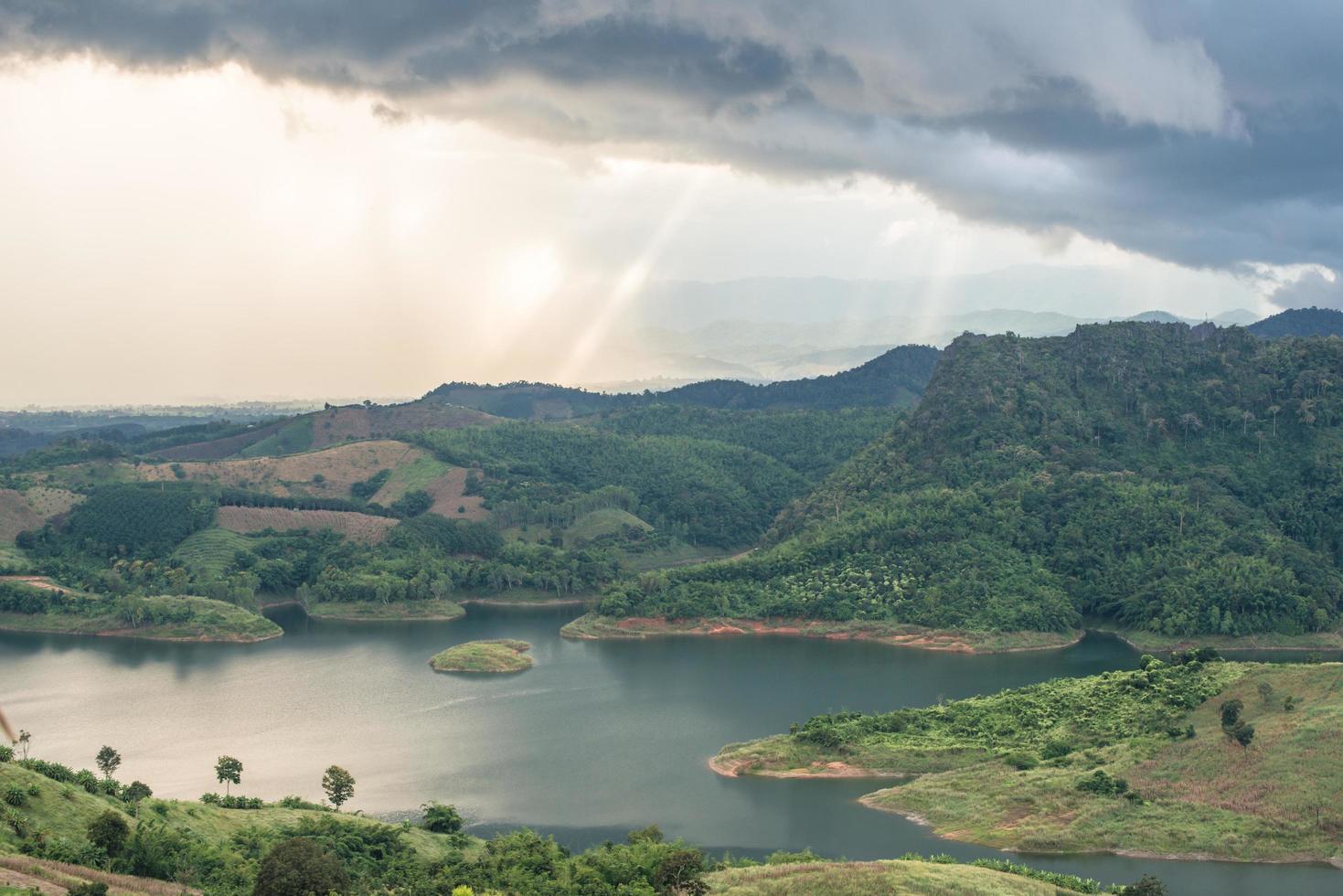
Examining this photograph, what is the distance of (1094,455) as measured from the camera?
437 ft

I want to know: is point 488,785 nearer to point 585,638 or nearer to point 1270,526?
point 585,638

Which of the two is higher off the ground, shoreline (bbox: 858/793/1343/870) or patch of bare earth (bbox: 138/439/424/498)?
patch of bare earth (bbox: 138/439/424/498)

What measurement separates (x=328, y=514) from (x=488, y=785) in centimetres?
9949

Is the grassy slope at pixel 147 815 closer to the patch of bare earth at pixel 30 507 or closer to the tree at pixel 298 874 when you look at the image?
the tree at pixel 298 874

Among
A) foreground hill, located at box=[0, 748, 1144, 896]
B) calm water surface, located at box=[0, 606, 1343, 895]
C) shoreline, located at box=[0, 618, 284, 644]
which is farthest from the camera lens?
shoreline, located at box=[0, 618, 284, 644]

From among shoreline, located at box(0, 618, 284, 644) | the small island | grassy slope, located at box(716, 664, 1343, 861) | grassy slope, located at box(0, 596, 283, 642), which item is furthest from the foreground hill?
grassy slope, located at box(0, 596, 283, 642)

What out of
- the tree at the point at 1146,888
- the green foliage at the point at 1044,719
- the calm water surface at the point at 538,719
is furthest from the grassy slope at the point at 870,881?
the green foliage at the point at 1044,719

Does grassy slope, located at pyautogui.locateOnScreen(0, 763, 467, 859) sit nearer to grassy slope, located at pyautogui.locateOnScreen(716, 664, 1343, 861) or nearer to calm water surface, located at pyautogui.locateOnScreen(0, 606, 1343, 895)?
calm water surface, located at pyautogui.locateOnScreen(0, 606, 1343, 895)

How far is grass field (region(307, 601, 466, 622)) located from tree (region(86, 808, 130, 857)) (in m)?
89.1

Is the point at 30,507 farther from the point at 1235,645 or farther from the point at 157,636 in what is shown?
the point at 1235,645

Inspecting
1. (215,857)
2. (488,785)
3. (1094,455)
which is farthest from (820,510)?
(215,857)

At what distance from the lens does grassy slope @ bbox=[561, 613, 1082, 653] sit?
104625mm

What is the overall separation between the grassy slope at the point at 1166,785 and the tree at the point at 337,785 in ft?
69.3

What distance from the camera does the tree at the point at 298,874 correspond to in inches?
1391
